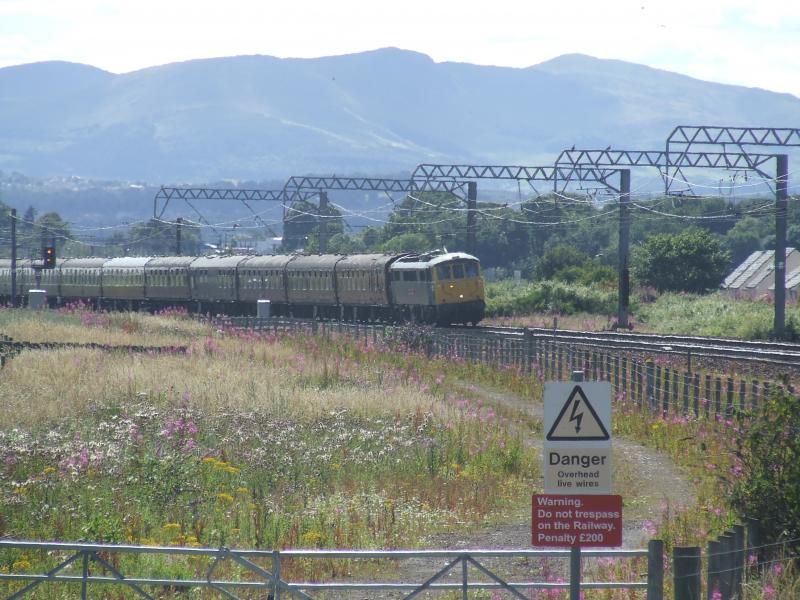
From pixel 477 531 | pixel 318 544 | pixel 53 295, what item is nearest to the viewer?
pixel 318 544

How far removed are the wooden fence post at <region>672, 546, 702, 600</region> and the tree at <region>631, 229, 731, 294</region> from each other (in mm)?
66058

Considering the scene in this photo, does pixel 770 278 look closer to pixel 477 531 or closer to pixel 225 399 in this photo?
pixel 225 399

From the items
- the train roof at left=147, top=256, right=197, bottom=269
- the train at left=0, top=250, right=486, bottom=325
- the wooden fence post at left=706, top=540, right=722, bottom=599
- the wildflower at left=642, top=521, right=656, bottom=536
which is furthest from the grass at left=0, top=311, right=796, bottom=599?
the train roof at left=147, top=256, right=197, bottom=269

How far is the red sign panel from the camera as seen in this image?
9016mm

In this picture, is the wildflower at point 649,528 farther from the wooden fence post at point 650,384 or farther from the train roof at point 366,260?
the train roof at point 366,260

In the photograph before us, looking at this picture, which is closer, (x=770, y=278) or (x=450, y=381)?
(x=450, y=381)

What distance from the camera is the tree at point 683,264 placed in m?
75.7

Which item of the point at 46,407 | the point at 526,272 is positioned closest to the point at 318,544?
the point at 46,407

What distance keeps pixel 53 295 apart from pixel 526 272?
5801 centimetres

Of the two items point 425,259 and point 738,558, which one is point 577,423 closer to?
point 738,558

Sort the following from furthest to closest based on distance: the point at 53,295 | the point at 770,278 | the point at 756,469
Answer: the point at 770,278, the point at 53,295, the point at 756,469

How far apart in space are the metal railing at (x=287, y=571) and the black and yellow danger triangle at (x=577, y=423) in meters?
1.13

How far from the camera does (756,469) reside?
13.6 m

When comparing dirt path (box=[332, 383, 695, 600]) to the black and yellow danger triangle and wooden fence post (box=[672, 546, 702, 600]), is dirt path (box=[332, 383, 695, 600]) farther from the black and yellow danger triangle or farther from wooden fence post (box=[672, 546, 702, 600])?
the black and yellow danger triangle
